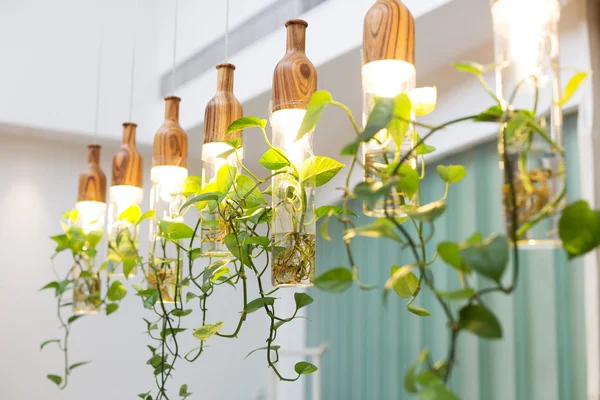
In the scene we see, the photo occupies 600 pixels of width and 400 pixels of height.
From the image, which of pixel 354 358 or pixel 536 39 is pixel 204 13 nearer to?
pixel 354 358

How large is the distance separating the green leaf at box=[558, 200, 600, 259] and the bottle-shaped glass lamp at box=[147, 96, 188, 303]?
116cm

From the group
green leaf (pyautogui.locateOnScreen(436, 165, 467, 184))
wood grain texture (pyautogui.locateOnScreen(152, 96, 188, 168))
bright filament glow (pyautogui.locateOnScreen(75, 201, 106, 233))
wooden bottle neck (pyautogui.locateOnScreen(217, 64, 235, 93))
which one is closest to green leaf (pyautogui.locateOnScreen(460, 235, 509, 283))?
green leaf (pyautogui.locateOnScreen(436, 165, 467, 184))

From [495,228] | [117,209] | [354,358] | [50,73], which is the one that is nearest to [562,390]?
[495,228]

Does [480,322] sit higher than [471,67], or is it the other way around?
[471,67]

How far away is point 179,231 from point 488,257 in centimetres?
93

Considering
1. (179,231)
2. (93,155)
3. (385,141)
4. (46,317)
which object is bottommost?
(46,317)

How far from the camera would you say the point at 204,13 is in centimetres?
371

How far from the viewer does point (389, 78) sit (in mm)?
1042

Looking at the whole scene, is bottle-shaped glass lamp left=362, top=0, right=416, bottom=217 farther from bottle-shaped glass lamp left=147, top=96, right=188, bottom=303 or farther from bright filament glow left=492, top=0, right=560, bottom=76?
bottle-shaped glass lamp left=147, top=96, right=188, bottom=303

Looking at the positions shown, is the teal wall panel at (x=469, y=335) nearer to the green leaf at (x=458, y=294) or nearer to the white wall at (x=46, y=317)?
the white wall at (x=46, y=317)

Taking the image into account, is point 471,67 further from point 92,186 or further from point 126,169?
point 92,186

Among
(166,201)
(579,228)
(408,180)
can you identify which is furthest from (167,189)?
(579,228)

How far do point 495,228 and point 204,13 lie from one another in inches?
76.7

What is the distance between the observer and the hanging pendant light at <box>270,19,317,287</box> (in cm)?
118
